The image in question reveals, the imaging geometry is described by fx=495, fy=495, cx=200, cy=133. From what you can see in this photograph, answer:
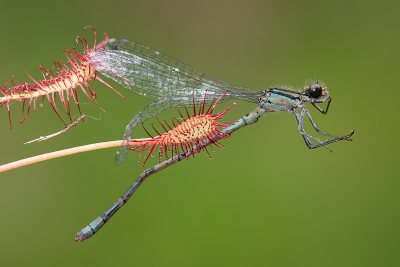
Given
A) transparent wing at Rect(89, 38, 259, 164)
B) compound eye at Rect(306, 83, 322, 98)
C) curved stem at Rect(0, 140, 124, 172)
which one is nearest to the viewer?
curved stem at Rect(0, 140, 124, 172)

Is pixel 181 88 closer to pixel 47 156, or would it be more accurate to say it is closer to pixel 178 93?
pixel 178 93

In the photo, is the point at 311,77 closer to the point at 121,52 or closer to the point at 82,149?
the point at 121,52

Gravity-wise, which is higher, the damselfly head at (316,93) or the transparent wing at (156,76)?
the transparent wing at (156,76)

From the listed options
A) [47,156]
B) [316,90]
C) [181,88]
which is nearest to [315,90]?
[316,90]

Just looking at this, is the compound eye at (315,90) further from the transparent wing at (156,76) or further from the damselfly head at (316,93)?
the transparent wing at (156,76)

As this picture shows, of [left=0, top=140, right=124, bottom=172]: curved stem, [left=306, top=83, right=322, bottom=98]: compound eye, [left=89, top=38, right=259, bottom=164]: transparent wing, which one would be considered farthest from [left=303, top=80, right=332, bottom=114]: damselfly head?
[left=0, top=140, right=124, bottom=172]: curved stem

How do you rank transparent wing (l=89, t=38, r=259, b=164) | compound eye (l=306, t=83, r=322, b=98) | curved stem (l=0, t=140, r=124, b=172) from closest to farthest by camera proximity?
curved stem (l=0, t=140, r=124, b=172), transparent wing (l=89, t=38, r=259, b=164), compound eye (l=306, t=83, r=322, b=98)

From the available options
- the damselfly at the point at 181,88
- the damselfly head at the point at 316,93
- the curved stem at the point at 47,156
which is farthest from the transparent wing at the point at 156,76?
the curved stem at the point at 47,156

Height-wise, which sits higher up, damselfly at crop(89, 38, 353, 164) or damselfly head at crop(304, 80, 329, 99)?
damselfly at crop(89, 38, 353, 164)

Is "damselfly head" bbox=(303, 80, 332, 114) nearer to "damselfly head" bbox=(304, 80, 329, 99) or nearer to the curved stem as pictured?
"damselfly head" bbox=(304, 80, 329, 99)
